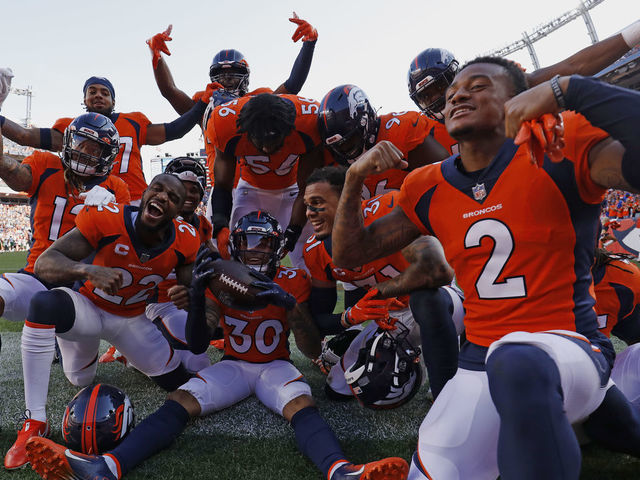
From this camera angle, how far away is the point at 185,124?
185 inches

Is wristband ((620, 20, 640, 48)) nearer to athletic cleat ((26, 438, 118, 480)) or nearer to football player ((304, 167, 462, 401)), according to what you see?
football player ((304, 167, 462, 401))

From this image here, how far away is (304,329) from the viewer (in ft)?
9.78

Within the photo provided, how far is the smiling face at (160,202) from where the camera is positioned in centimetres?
311

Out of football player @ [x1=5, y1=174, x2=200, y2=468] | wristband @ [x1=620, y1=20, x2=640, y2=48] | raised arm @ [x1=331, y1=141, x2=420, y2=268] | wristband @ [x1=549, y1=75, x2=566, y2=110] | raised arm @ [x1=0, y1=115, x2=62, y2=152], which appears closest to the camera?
wristband @ [x1=549, y1=75, x2=566, y2=110]

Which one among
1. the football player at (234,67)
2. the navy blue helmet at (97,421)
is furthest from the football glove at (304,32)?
the navy blue helmet at (97,421)

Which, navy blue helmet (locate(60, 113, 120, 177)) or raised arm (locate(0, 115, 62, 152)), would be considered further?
raised arm (locate(0, 115, 62, 152))

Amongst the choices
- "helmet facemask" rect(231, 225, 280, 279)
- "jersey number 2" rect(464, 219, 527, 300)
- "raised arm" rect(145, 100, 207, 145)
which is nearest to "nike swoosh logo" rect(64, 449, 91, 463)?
"helmet facemask" rect(231, 225, 280, 279)

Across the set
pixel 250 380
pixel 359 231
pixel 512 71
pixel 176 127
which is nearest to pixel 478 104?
pixel 512 71

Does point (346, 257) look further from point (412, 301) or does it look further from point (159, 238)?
point (159, 238)

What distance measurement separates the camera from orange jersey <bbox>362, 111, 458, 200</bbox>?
134 inches

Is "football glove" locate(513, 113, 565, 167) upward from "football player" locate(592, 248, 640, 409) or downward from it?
upward

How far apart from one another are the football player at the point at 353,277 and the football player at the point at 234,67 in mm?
1636

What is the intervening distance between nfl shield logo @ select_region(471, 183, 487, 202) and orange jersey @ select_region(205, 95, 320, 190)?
2066 mm

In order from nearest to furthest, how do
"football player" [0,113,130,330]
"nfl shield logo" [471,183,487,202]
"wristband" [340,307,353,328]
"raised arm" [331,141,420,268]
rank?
1. "nfl shield logo" [471,183,487,202]
2. "raised arm" [331,141,420,268]
3. "wristband" [340,307,353,328]
4. "football player" [0,113,130,330]
